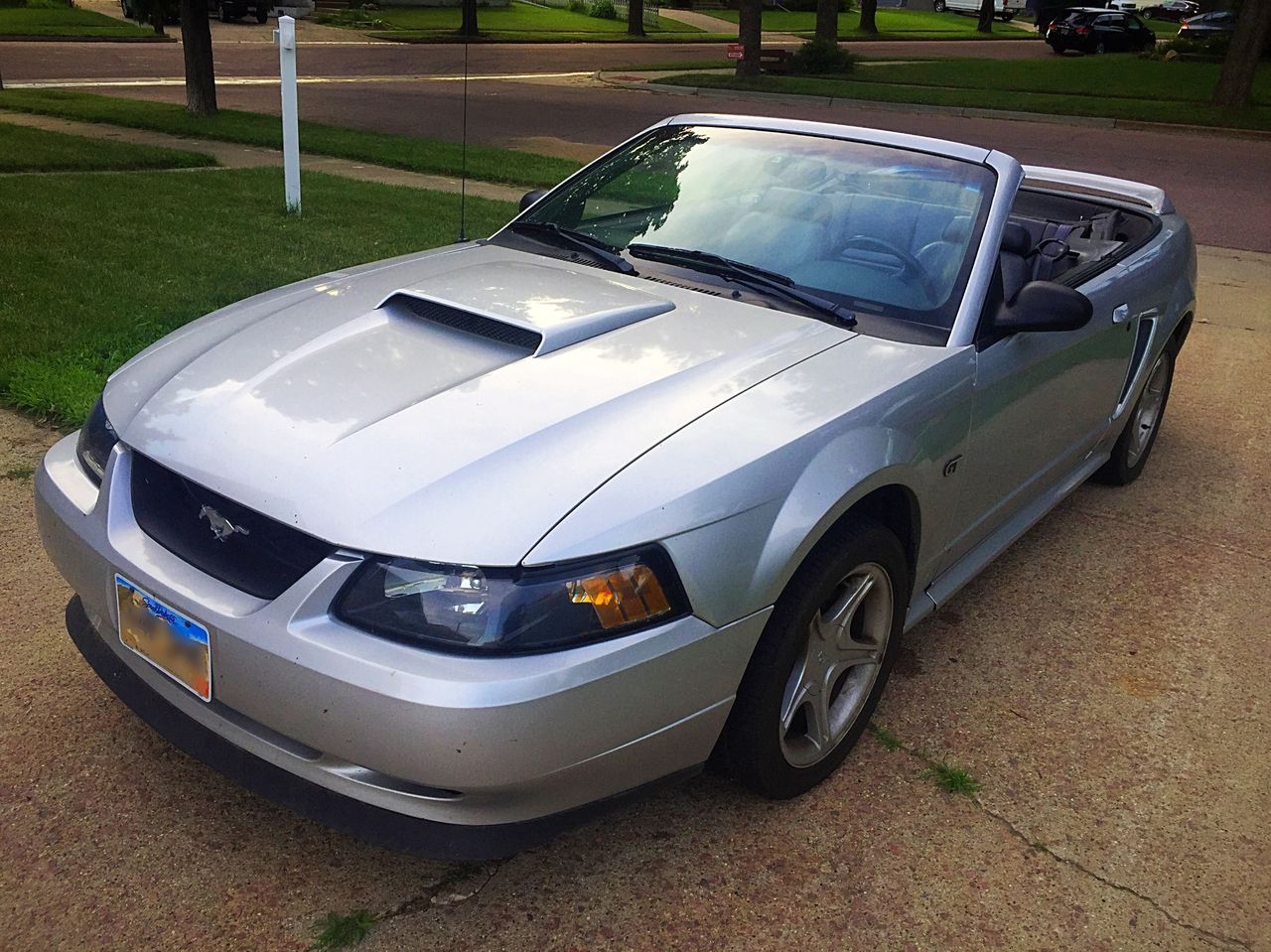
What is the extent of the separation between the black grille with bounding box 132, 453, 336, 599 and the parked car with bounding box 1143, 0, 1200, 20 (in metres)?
68.9

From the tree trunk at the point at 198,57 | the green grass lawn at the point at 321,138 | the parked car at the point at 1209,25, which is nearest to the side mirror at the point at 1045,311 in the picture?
the green grass lawn at the point at 321,138

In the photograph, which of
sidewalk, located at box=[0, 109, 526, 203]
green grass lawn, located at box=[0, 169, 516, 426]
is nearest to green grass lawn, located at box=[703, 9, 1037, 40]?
sidewalk, located at box=[0, 109, 526, 203]

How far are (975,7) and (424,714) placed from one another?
221 feet

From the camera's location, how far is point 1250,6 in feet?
67.7

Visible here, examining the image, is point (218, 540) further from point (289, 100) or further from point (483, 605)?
point (289, 100)

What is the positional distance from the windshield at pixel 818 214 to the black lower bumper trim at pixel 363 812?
1.55 metres

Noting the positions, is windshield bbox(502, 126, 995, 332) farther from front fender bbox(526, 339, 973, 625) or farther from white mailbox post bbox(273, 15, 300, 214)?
white mailbox post bbox(273, 15, 300, 214)

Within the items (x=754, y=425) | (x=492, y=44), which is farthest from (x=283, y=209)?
(x=492, y=44)

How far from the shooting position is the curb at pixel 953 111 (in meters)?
19.8

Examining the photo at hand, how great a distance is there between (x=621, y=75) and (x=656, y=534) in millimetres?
24948

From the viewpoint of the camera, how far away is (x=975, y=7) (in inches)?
2426

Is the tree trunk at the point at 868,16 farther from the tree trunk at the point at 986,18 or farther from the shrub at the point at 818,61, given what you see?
the shrub at the point at 818,61

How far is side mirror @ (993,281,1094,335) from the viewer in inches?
123

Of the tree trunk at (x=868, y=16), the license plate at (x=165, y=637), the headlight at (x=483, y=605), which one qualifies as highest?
the tree trunk at (x=868, y=16)
